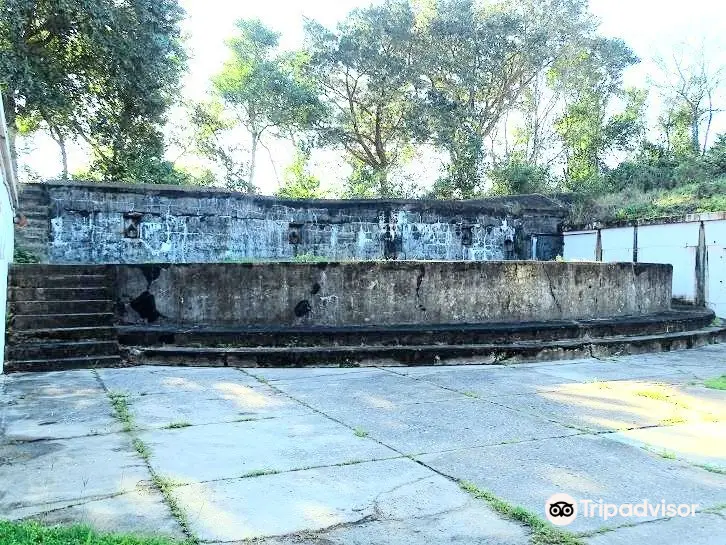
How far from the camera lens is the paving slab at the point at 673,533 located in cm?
228

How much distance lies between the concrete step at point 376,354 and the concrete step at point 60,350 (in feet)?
1.06

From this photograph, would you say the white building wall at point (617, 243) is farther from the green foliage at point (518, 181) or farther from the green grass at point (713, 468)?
the green grass at point (713, 468)

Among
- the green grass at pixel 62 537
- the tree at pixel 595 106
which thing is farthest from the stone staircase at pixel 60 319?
the tree at pixel 595 106

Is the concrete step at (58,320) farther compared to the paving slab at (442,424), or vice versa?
the concrete step at (58,320)

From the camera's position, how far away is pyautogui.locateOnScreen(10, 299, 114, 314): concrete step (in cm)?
657

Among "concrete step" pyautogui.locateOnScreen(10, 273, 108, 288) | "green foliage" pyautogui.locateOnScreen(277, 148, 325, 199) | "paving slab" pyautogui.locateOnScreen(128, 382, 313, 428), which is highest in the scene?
"green foliage" pyautogui.locateOnScreen(277, 148, 325, 199)

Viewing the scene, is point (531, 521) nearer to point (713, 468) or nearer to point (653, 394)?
point (713, 468)

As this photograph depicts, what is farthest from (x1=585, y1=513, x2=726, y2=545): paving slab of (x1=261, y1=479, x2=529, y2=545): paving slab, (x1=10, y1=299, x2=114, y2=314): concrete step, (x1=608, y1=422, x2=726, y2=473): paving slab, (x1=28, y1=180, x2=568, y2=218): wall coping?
(x1=28, y1=180, x2=568, y2=218): wall coping

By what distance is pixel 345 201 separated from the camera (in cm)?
1263

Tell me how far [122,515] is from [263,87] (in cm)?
2089

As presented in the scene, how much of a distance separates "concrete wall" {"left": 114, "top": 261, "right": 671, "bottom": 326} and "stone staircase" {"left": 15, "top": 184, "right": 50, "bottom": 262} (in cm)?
395

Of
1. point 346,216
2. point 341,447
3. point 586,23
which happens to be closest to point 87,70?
point 346,216

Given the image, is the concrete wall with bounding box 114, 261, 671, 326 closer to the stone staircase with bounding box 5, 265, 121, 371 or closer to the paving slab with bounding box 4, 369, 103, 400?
the stone staircase with bounding box 5, 265, 121, 371

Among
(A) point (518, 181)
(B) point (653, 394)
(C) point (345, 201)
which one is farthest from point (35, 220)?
(A) point (518, 181)
